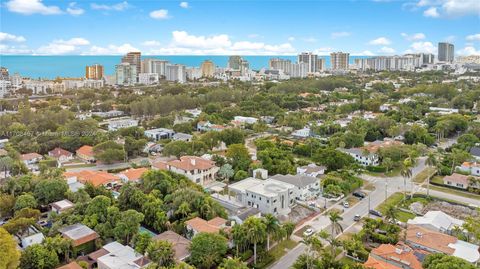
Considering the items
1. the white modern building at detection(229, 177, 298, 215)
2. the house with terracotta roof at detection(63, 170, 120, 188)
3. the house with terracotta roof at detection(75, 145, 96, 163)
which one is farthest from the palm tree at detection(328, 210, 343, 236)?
the house with terracotta roof at detection(75, 145, 96, 163)

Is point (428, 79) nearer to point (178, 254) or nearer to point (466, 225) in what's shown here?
point (466, 225)

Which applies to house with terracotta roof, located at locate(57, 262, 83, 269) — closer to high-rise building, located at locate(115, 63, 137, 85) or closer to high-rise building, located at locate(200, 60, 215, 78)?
high-rise building, located at locate(115, 63, 137, 85)

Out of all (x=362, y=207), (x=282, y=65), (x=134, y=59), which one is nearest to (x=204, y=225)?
(x=362, y=207)

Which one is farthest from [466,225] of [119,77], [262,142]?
[119,77]

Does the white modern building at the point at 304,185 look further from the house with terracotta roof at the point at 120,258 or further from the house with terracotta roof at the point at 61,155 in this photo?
the house with terracotta roof at the point at 61,155

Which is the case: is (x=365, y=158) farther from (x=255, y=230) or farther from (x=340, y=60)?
(x=340, y=60)

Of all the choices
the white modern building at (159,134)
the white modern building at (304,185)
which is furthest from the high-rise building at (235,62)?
the white modern building at (304,185)
